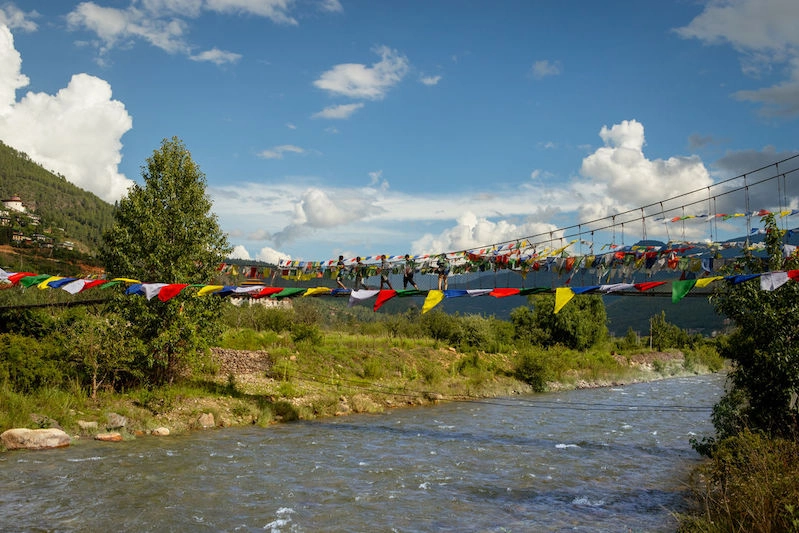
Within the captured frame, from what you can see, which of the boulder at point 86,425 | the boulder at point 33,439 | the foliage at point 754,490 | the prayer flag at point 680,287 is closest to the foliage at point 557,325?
the boulder at point 86,425

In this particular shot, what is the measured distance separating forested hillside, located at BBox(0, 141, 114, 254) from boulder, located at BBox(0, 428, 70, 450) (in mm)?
76279

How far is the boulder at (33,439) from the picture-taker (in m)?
16.8

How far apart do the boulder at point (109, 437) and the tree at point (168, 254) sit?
3455 millimetres

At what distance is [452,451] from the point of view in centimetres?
1911

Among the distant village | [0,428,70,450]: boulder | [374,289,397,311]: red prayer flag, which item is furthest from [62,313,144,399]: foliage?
the distant village

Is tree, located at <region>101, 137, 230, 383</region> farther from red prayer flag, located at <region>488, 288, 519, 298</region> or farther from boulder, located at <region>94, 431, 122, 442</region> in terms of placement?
red prayer flag, located at <region>488, 288, 519, 298</region>

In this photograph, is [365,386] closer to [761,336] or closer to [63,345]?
[63,345]

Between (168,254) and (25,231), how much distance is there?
6435cm

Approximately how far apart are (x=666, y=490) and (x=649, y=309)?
17734cm

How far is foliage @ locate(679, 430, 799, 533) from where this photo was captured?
26.7 feet

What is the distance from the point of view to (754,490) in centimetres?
879

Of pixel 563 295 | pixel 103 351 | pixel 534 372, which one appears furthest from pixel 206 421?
pixel 534 372

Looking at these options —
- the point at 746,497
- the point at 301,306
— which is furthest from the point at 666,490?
the point at 301,306

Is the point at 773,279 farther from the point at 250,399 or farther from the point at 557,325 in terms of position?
the point at 557,325
